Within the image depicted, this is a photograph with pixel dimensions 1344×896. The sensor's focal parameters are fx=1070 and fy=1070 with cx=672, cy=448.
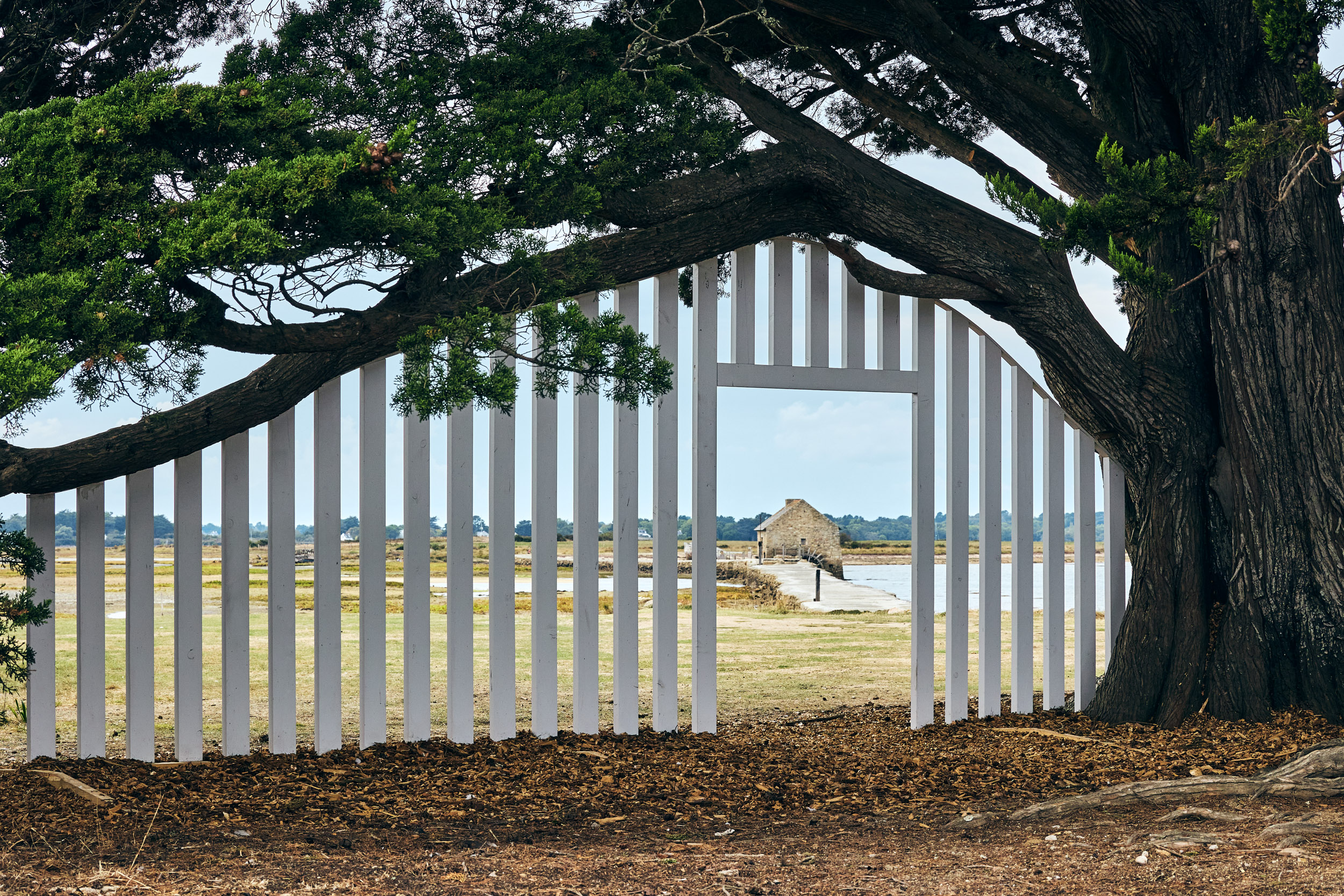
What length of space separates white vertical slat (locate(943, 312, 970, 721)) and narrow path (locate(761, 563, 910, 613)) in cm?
900

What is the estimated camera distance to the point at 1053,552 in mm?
6418

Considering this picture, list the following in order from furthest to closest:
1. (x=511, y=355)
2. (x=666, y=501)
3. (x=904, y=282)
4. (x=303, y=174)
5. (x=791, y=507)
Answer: (x=791, y=507), (x=904, y=282), (x=666, y=501), (x=511, y=355), (x=303, y=174)

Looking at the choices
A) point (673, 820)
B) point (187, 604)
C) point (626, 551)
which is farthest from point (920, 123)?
point (187, 604)

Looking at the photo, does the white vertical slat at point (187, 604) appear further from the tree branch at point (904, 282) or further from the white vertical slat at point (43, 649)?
the tree branch at point (904, 282)

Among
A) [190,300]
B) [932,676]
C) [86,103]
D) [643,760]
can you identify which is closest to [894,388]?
[932,676]

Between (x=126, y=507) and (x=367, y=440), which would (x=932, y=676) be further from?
(x=126, y=507)

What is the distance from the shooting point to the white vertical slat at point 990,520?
20.3ft

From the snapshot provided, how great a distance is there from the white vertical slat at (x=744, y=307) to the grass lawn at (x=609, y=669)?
7.12ft

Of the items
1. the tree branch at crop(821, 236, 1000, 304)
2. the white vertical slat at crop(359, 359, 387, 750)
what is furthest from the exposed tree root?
the white vertical slat at crop(359, 359, 387, 750)

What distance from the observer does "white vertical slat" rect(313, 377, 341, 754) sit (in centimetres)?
512

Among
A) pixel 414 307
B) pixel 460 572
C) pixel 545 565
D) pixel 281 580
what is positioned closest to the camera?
pixel 414 307

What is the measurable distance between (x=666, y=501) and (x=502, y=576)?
3.07 ft

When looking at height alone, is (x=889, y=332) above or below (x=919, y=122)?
below

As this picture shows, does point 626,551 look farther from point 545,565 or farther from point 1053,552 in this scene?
point 1053,552
